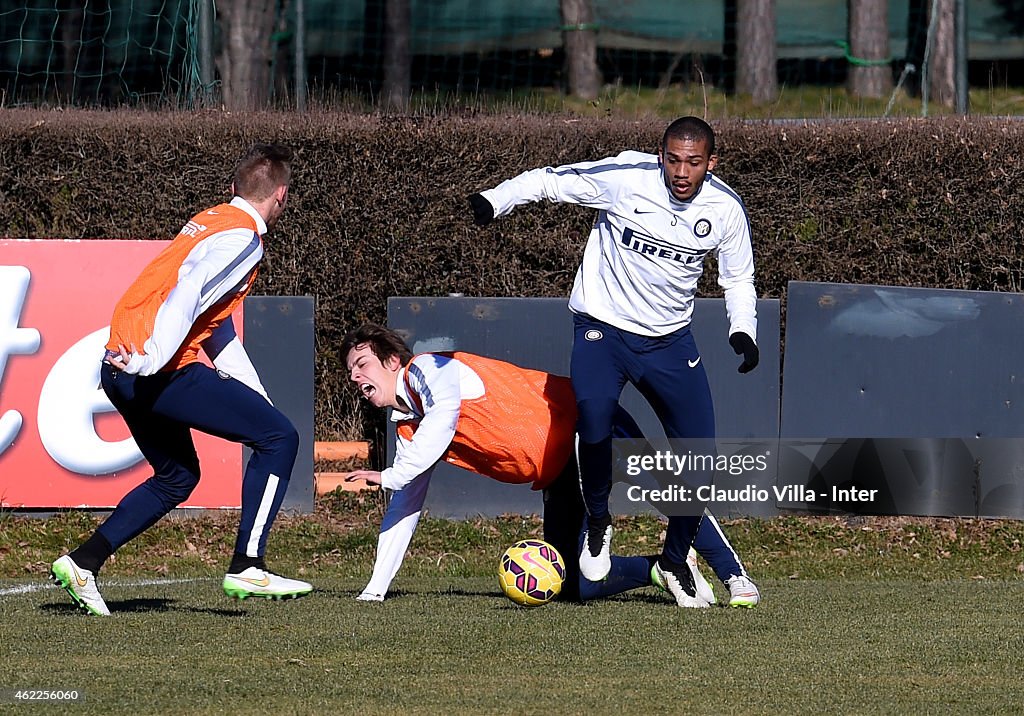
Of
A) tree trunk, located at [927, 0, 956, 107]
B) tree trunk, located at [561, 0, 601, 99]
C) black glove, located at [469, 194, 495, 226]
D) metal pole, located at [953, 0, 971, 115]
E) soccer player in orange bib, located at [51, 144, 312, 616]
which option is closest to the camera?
soccer player in orange bib, located at [51, 144, 312, 616]

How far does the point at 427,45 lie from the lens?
18938 mm

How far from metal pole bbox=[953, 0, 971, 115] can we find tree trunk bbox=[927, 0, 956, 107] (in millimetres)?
937

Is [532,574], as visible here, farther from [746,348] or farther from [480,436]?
[746,348]

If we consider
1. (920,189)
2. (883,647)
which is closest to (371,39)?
(920,189)

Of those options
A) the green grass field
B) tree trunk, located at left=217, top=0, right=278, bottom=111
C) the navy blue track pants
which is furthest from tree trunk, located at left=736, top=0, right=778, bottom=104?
the navy blue track pants

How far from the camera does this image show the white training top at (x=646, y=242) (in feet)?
25.2

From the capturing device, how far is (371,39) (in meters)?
19.0

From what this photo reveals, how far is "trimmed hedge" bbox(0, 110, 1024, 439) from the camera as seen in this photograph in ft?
38.3

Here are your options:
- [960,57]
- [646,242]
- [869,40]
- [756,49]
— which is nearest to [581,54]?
[756,49]

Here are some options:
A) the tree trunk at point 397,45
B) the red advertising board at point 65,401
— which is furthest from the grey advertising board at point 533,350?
the tree trunk at point 397,45

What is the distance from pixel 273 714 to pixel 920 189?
27.0 feet

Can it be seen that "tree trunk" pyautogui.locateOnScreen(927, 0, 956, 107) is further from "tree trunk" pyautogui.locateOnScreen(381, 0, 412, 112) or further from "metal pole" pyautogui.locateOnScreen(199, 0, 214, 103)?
"metal pole" pyautogui.locateOnScreen(199, 0, 214, 103)

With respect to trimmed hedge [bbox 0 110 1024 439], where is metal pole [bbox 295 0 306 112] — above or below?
above

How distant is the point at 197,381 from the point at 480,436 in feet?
4.28
